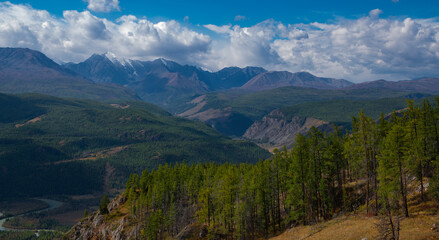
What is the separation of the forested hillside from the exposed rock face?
83 cm

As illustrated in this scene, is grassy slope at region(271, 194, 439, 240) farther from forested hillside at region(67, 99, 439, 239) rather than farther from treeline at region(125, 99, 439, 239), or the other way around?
treeline at region(125, 99, 439, 239)

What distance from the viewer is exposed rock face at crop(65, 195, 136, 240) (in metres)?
103

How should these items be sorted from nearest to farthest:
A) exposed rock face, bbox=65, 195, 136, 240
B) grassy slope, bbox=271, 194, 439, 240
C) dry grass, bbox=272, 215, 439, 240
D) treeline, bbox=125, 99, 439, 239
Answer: dry grass, bbox=272, 215, 439, 240
grassy slope, bbox=271, 194, 439, 240
treeline, bbox=125, 99, 439, 239
exposed rock face, bbox=65, 195, 136, 240

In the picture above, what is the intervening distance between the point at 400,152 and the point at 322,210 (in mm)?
27189

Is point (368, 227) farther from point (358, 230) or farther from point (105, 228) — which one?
point (105, 228)

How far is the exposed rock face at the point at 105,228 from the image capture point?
103 meters

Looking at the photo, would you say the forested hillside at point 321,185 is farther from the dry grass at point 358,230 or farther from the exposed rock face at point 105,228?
the dry grass at point 358,230

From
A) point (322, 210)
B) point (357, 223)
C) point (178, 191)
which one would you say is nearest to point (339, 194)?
point (322, 210)

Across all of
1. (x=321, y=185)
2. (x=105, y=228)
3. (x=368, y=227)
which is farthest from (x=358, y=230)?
(x=105, y=228)

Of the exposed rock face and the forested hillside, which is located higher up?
the forested hillside

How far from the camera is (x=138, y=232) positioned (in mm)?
99000

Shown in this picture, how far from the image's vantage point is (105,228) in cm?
11038

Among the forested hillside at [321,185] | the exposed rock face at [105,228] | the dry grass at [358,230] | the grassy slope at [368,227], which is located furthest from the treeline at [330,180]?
the exposed rock face at [105,228]

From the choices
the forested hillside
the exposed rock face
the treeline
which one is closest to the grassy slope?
the forested hillside
